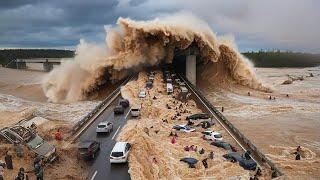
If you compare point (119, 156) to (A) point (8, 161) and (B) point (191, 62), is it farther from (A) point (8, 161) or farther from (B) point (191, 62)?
(B) point (191, 62)

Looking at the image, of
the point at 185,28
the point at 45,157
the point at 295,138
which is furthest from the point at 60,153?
the point at 185,28

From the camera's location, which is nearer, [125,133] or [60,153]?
[60,153]

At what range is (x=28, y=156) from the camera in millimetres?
26953

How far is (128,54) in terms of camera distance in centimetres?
7806

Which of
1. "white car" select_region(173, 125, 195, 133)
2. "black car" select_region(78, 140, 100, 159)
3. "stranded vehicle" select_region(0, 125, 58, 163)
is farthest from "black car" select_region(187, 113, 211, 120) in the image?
"stranded vehicle" select_region(0, 125, 58, 163)

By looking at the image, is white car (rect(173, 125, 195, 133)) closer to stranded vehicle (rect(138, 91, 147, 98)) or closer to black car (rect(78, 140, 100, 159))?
black car (rect(78, 140, 100, 159))

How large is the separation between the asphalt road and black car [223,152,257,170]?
7.32 meters

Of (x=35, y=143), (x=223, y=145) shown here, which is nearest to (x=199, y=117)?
(x=223, y=145)

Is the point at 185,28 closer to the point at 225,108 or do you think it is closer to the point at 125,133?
the point at 225,108

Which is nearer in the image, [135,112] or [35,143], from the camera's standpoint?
[35,143]

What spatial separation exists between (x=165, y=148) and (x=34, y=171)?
10.4 meters

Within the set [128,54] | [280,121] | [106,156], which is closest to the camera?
[106,156]

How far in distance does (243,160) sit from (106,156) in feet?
31.3

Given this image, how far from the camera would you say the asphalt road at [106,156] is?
1015 inches
